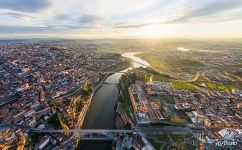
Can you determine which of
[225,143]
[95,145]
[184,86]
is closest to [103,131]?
[95,145]

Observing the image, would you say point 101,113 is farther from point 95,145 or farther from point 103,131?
point 95,145

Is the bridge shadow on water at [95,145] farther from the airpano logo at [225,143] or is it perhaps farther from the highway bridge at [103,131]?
the airpano logo at [225,143]

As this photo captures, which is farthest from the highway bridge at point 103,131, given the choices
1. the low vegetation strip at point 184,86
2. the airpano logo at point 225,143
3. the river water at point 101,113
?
the low vegetation strip at point 184,86

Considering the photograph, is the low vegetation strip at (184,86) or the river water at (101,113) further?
the low vegetation strip at (184,86)

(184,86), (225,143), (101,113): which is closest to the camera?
(225,143)

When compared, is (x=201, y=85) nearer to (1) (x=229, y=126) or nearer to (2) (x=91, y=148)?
(1) (x=229, y=126)

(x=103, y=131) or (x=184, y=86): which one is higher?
(x=103, y=131)

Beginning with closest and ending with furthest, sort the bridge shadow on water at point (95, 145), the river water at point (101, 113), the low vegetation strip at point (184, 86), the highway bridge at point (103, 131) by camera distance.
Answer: the bridge shadow on water at point (95, 145) < the river water at point (101, 113) < the highway bridge at point (103, 131) < the low vegetation strip at point (184, 86)

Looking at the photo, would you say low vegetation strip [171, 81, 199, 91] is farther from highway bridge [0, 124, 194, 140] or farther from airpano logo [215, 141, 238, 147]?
airpano logo [215, 141, 238, 147]

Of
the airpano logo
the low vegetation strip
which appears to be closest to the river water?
the airpano logo

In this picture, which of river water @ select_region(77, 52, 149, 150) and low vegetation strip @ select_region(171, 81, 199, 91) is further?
low vegetation strip @ select_region(171, 81, 199, 91)

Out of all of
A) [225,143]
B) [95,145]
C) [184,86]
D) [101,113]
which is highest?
[184,86]
